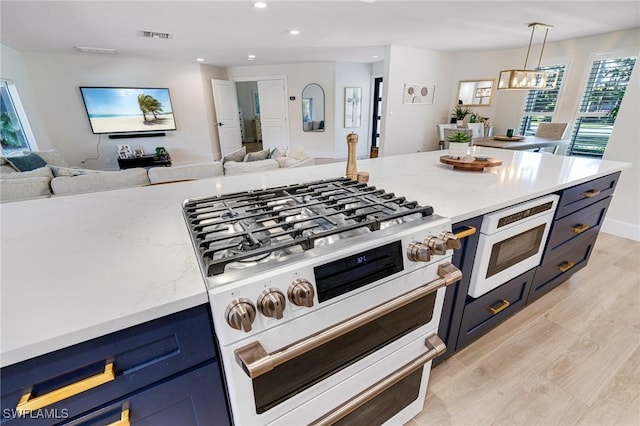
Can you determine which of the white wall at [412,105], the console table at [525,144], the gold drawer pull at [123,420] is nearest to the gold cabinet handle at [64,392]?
the gold drawer pull at [123,420]

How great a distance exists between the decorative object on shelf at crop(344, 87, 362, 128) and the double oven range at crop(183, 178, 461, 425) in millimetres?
6102

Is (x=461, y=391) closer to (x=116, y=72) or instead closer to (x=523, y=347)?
(x=523, y=347)

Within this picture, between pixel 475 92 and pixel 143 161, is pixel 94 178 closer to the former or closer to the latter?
pixel 143 161

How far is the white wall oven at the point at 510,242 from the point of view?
116cm

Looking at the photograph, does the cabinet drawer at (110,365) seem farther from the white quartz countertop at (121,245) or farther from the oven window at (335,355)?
the oven window at (335,355)

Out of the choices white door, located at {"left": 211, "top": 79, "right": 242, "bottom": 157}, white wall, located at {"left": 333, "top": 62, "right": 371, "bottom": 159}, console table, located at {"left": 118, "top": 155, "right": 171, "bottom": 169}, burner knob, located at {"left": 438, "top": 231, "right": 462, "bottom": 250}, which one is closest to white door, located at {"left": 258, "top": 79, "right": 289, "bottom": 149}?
white door, located at {"left": 211, "top": 79, "right": 242, "bottom": 157}

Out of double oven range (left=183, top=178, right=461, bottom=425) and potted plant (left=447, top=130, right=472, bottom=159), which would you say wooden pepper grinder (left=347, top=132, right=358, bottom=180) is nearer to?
double oven range (left=183, top=178, right=461, bottom=425)

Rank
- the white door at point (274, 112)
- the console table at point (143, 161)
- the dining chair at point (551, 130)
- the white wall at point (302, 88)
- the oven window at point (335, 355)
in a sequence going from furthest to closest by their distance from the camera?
the white door at point (274, 112)
the white wall at point (302, 88)
the console table at point (143, 161)
the dining chair at point (551, 130)
the oven window at point (335, 355)

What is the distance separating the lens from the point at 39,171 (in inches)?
96.5

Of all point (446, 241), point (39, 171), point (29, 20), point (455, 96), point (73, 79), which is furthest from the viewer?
point (455, 96)

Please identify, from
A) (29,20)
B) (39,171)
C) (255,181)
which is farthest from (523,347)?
(29,20)

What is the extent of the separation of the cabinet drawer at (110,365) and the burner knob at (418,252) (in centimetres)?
56

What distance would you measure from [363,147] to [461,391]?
6541 mm

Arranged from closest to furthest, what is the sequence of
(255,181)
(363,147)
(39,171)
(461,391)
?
1. (461,391)
2. (255,181)
3. (39,171)
4. (363,147)
